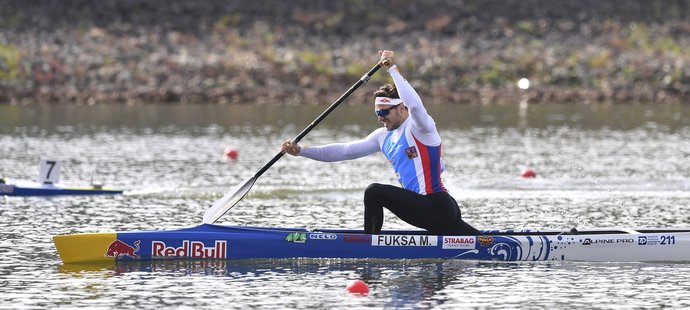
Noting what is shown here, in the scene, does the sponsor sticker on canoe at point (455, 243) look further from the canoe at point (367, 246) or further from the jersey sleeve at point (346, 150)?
the jersey sleeve at point (346, 150)

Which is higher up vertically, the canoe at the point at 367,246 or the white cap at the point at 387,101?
the white cap at the point at 387,101

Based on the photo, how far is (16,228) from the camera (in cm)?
2242

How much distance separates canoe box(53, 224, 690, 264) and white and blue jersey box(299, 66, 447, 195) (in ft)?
2.37

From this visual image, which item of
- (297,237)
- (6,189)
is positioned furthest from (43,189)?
(297,237)

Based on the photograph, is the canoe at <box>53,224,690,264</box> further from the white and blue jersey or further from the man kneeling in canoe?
the white and blue jersey

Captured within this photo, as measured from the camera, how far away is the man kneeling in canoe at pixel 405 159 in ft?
58.9

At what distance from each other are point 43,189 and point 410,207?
10345 millimetres

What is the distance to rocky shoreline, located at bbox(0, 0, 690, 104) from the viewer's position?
190 feet

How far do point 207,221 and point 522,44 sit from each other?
46.2m

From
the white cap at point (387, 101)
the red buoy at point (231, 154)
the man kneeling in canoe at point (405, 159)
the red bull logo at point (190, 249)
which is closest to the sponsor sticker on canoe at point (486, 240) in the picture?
the man kneeling in canoe at point (405, 159)

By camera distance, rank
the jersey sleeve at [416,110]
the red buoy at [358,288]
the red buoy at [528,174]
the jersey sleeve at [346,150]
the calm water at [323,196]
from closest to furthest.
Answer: the red buoy at [358,288] → the calm water at [323,196] → the jersey sleeve at [416,110] → the jersey sleeve at [346,150] → the red buoy at [528,174]

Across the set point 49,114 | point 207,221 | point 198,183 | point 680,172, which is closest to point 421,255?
point 207,221

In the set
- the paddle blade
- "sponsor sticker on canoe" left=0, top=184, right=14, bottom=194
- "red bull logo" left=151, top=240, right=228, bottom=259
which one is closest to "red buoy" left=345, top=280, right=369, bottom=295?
"red bull logo" left=151, top=240, right=228, bottom=259

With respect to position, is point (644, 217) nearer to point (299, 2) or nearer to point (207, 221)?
point (207, 221)
